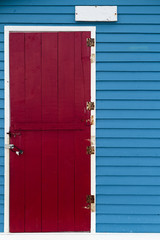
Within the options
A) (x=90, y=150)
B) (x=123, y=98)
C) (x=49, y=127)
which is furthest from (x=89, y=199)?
(x=123, y=98)

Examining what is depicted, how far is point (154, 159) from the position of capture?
3.21 metres

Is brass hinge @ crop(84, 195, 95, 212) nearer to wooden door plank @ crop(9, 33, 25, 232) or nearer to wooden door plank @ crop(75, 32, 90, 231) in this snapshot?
wooden door plank @ crop(75, 32, 90, 231)

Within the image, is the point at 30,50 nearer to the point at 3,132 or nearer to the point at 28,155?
the point at 3,132

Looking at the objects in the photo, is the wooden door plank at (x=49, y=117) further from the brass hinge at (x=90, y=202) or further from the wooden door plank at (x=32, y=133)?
the brass hinge at (x=90, y=202)

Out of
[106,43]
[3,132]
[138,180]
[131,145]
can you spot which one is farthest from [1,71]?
[138,180]

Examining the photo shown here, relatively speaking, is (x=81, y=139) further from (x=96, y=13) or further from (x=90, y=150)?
(x=96, y=13)

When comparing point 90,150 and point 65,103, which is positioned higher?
point 65,103

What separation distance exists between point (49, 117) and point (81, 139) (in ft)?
1.49

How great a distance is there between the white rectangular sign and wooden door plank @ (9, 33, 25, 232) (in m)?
0.72

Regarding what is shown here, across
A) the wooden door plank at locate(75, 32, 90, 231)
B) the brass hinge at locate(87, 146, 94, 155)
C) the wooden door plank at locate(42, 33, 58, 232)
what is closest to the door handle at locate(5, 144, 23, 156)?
the wooden door plank at locate(42, 33, 58, 232)

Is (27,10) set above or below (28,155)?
above

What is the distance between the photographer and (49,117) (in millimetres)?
3195

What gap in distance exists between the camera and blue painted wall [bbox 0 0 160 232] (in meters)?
3.19
